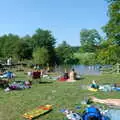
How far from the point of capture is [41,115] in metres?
10.4

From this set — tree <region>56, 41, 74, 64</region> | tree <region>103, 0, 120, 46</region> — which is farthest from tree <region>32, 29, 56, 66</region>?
tree <region>103, 0, 120, 46</region>


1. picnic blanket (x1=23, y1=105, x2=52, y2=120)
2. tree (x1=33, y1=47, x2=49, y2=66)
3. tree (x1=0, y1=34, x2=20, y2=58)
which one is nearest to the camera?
picnic blanket (x1=23, y1=105, x2=52, y2=120)

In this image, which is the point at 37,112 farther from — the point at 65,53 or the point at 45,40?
the point at 65,53

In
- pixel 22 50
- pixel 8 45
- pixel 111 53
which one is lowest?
pixel 111 53

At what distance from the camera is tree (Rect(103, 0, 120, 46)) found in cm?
2366

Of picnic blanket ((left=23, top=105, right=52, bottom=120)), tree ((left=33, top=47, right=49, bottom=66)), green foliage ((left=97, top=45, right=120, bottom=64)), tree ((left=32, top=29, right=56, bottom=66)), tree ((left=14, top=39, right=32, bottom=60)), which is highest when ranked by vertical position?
tree ((left=32, top=29, right=56, bottom=66))

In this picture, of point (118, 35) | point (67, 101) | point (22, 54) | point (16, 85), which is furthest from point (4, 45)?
point (67, 101)

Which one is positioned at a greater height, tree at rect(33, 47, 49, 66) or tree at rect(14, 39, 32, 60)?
tree at rect(14, 39, 32, 60)

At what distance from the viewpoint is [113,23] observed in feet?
80.7

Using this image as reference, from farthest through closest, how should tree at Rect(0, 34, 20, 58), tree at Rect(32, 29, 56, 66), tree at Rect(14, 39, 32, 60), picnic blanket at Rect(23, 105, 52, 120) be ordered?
tree at Rect(32, 29, 56, 66) < tree at Rect(0, 34, 20, 58) < tree at Rect(14, 39, 32, 60) < picnic blanket at Rect(23, 105, 52, 120)

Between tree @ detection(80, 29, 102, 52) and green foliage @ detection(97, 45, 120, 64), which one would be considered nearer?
green foliage @ detection(97, 45, 120, 64)

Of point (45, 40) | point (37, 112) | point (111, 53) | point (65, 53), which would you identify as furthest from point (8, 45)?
point (37, 112)

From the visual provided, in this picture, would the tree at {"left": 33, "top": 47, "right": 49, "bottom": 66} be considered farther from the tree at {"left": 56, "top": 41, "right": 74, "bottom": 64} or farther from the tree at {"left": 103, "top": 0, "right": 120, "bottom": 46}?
the tree at {"left": 103, "top": 0, "right": 120, "bottom": 46}

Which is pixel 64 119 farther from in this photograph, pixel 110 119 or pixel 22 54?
pixel 22 54
